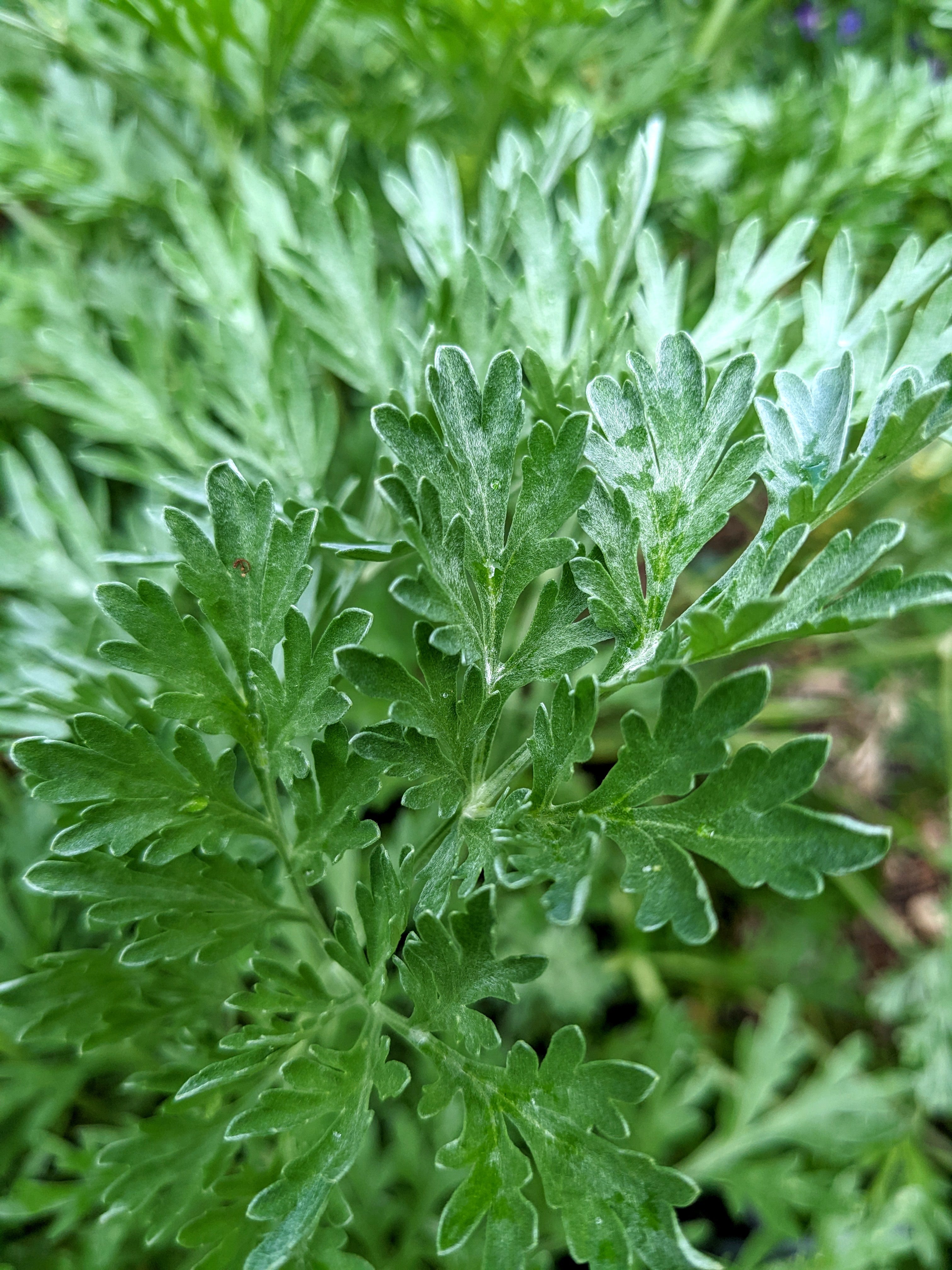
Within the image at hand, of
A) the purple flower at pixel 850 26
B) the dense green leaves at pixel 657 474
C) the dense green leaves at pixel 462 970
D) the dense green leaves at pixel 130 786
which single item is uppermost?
the purple flower at pixel 850 26

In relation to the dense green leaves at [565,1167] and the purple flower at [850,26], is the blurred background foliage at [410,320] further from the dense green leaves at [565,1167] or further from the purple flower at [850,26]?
the dense green leaves at [565,1167]

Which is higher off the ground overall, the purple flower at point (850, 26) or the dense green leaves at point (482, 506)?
the purple flower at point (850, 26)

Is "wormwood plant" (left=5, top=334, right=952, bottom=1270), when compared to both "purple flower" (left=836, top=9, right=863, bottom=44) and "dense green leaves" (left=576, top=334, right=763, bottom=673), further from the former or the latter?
"purple flower" (left=836, top=9, right=863, bottom=44)

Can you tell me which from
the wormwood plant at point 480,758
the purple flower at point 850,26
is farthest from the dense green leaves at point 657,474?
the purple flower at point 850,26

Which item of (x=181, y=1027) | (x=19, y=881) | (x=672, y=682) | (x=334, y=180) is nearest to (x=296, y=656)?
(x=672, y=682)

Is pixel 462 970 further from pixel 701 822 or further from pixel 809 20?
pixel 809 20

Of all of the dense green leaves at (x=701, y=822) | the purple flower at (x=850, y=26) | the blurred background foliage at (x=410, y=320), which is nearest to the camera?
the dense green leaves at (x=701, y=822)

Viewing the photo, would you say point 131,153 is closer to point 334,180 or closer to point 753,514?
point 334,180
